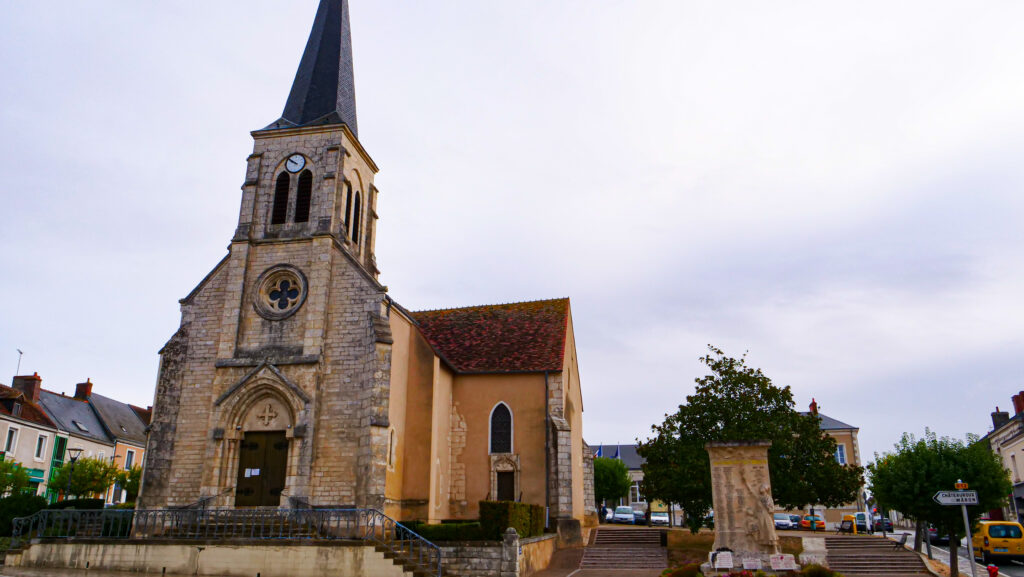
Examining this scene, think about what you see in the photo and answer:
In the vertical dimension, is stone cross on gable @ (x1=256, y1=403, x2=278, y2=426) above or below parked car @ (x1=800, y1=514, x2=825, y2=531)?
above

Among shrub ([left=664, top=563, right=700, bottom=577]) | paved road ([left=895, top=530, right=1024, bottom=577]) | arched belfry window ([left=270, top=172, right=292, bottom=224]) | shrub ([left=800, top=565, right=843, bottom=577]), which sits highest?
arched belfry window ([left=270, top=172, right=292, bottom=224])

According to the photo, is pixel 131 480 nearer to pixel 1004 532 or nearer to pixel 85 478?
pixel 85 478

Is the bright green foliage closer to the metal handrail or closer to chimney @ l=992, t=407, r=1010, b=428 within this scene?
chimney @ l=992, t=407, r=1010, b=428

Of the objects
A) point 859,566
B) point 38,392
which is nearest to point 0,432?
point 38,392

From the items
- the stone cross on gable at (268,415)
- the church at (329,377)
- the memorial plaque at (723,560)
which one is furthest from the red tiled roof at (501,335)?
the memorial plaque at (723,560)

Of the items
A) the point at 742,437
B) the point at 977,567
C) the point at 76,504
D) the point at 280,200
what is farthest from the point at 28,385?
the point at 977,567

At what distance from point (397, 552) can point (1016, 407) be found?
140 ft

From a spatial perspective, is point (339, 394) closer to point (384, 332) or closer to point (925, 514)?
point (384, 332)

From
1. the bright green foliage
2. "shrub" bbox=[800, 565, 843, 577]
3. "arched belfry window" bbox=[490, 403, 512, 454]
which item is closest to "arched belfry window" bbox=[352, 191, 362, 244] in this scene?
"arched belfry window" bbox=[490, 403, 512, 454]

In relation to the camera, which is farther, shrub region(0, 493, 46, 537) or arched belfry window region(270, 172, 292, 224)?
arched belfry window region(270, 172, 292, 224)

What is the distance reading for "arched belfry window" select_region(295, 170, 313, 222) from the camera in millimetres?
23609

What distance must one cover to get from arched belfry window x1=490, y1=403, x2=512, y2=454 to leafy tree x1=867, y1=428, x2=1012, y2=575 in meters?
12.4

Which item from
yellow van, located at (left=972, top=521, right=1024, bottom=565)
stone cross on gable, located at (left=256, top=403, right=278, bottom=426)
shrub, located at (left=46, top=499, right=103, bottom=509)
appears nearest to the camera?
stone cross on gable, located at (left=256, top=403, right=278, bottom=426)

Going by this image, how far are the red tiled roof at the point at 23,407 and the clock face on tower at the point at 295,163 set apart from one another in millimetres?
23783
